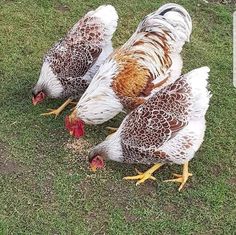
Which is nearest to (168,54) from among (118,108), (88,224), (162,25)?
(162,25)

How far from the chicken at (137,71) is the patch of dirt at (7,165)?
71cm

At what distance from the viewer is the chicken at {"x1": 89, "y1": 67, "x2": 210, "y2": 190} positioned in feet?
17.3

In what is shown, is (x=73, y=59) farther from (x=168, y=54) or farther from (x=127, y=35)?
(x=127, y=35)

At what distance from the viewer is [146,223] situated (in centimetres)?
531

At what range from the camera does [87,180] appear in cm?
567

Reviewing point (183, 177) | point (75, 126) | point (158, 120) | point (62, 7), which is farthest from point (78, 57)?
point (62, 7)

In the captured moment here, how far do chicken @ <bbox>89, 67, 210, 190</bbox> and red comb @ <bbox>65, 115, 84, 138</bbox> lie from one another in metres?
0.45

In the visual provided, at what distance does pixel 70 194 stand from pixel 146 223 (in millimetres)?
833

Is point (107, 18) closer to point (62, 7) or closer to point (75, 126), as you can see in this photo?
point (75, 126)

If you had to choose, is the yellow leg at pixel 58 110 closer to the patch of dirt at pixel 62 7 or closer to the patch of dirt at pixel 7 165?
the patch of dirt at pixel 7 165

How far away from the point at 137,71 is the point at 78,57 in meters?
0.73

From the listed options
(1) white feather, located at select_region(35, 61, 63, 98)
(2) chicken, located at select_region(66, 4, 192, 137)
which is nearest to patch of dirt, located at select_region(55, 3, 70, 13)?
(1) white feather, located at select_region(35, 61, 63, 98)

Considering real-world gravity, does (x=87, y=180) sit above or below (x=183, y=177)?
above

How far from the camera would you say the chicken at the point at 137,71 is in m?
5.88
